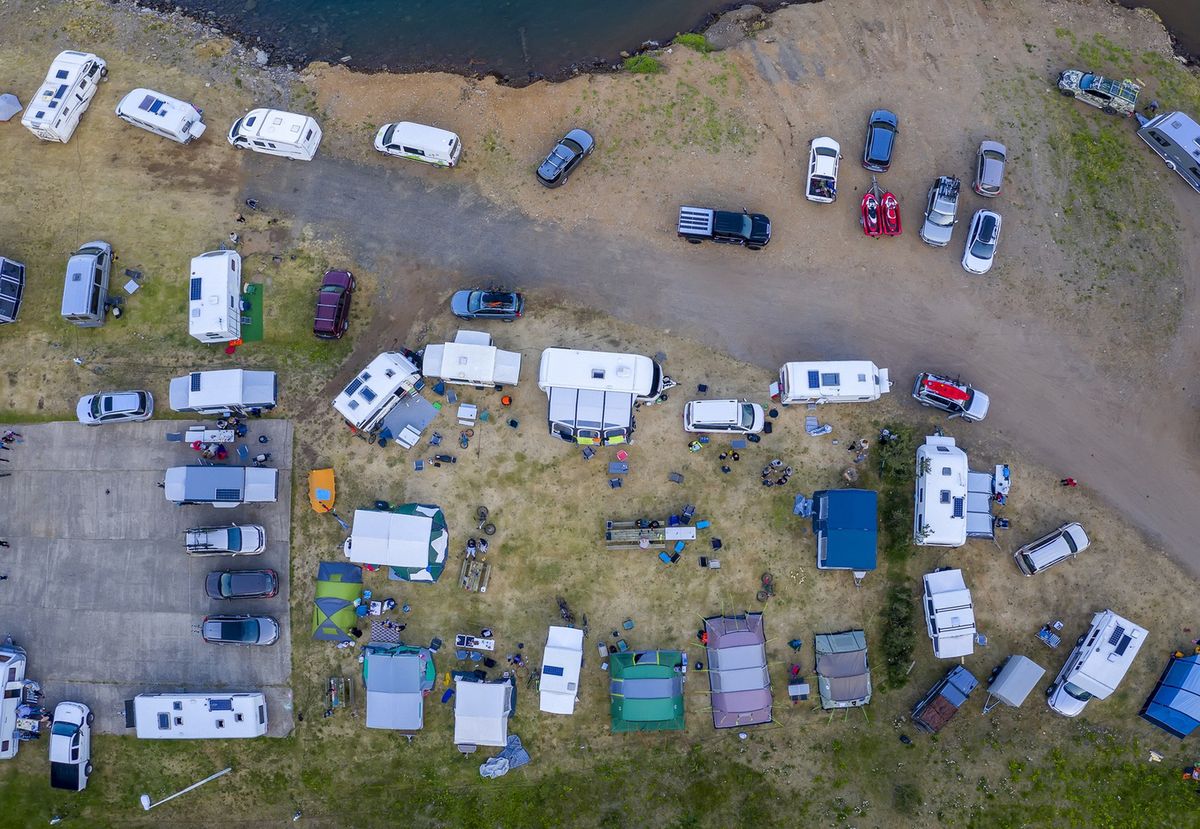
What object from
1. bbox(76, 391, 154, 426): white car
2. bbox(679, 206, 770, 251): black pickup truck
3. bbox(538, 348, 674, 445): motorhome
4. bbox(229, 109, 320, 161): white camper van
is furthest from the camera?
bbox(229, 109, 320, 161): white camper van

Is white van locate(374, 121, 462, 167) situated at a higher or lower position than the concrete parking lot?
higher

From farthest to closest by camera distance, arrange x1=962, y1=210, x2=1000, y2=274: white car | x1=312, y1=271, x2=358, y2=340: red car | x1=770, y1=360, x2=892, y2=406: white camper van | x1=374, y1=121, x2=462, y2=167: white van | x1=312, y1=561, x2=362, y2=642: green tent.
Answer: x1=374, y1=121, x2=462, y2=167: white van
x1=962, y1=210, x2=1000, y2=274: white car
x1=312, y1=271, x2=358, y2=340: red car
x1=312, y1=561, x2=362, y2=642: green tent
x1=770, y1=360, x2=892, y2=406: white camper van

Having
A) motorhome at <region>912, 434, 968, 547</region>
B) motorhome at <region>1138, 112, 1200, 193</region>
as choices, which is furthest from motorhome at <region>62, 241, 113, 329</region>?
motorhome at <region>1138, 112, 1200, 193</region>

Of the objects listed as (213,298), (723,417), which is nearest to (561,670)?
(723,417)

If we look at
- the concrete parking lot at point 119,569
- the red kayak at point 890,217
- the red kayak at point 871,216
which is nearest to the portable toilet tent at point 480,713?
the concrete parking lot at point 119,569

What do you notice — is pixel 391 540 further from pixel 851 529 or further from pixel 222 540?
pixel 851 529

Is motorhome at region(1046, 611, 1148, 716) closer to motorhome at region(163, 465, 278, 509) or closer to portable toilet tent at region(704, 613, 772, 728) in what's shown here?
portable toilet tent at region(704, 613, 772, 728)
